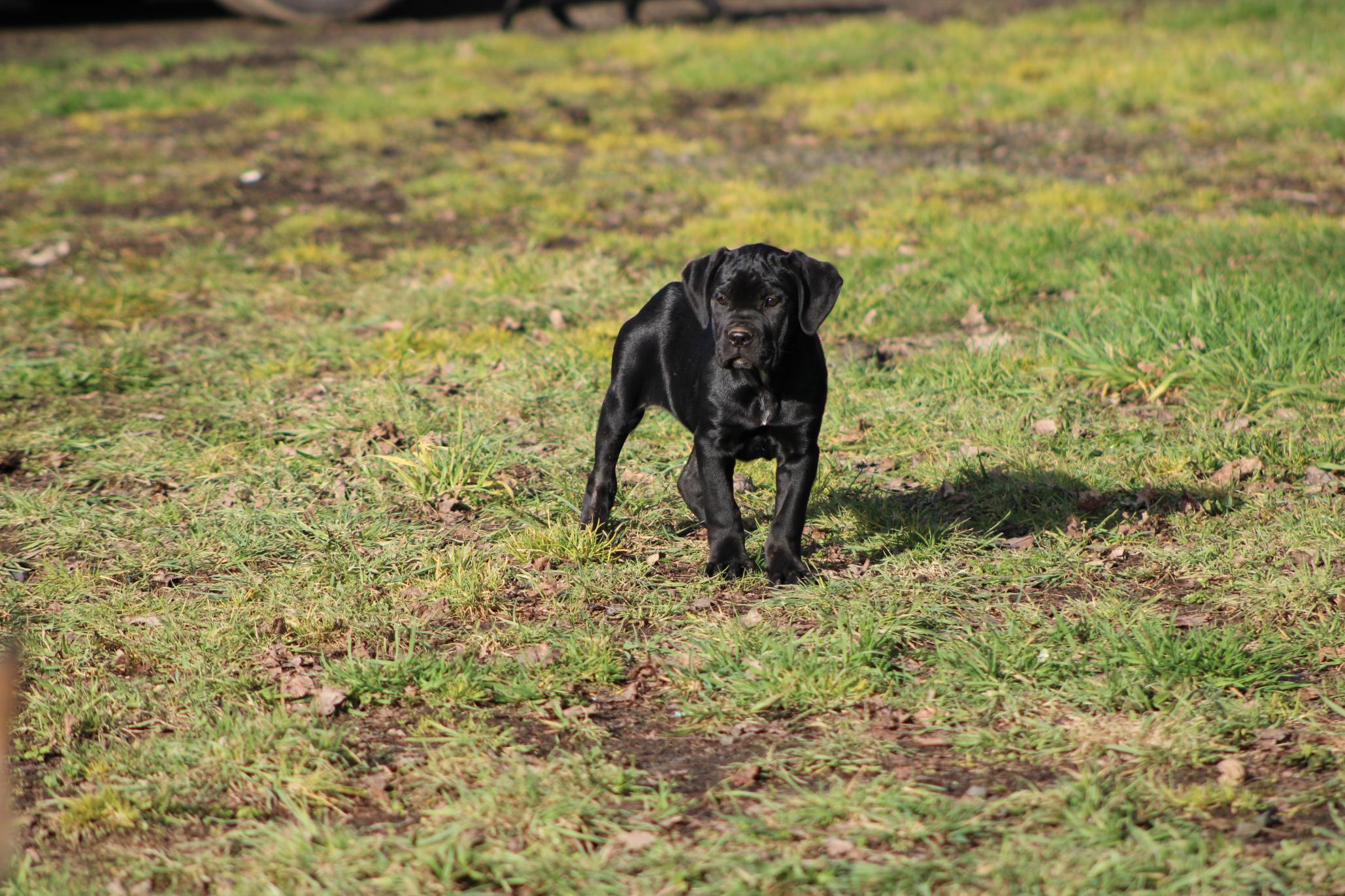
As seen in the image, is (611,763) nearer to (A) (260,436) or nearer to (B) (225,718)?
(B) (225,718)

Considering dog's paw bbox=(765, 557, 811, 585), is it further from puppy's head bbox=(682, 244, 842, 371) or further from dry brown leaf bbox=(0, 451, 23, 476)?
dry brown leaf bbox=(0, 451, 23, 476)

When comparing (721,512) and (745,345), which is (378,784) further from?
(745,345)

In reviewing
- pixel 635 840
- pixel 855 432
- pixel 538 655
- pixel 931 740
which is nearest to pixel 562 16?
pixel 855 432

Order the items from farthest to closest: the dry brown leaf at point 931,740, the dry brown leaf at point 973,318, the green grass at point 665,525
A: the dry brown leaf at point 973,318
the dry brown leaf at point 931,740
the green grass at point 665,525

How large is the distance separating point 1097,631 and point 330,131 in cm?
969

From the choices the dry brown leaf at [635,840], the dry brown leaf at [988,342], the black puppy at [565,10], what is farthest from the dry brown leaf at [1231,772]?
the black puppy at [565,10]

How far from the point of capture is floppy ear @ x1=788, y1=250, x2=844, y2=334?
436cm

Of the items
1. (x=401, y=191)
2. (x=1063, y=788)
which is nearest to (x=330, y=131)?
(x=401, y=191)

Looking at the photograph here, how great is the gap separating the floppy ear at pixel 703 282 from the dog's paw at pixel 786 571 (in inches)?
35.0

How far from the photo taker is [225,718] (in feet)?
12.4

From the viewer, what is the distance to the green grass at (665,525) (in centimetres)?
329

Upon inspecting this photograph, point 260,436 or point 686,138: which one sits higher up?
point 686,138

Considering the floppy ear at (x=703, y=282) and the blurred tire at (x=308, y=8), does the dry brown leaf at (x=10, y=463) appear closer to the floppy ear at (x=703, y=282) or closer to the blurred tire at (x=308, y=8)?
the floppy ear at (x=703, y=282)

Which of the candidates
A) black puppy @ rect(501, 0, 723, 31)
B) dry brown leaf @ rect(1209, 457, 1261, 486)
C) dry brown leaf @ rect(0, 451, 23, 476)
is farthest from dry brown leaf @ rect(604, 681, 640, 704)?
black puppy @ rect(501, 0, 723, 31)
